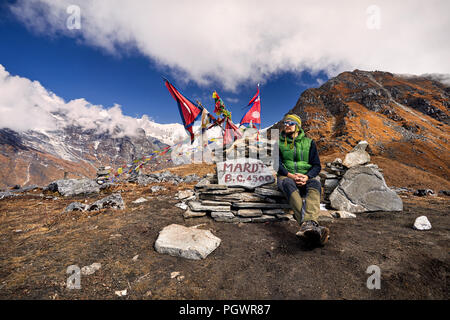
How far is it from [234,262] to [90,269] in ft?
7.63

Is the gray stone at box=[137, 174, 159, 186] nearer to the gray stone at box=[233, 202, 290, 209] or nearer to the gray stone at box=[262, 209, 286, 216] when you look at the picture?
the gray stone at box=[233, 202, 290, 209]

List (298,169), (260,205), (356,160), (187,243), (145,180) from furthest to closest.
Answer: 1. (145,180)
2. (356,160)
3. (260,205)
4. (298,169)
5. (187,243)

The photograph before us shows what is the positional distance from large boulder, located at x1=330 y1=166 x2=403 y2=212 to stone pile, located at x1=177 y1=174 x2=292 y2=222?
90.9 inches

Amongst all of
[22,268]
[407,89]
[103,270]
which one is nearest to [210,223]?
[103,270]

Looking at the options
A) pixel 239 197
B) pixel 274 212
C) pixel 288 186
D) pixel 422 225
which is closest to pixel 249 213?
pixel 239 197

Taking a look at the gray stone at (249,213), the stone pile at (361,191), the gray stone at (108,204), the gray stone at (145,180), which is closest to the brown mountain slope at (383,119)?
the stone pile at (361,191)

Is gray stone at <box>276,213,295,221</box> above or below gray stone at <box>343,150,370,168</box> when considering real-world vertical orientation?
below

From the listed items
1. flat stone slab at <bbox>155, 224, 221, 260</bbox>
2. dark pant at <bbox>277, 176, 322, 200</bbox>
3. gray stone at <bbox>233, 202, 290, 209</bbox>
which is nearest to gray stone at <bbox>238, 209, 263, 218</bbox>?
gray stone at <bbox>233, 202, 290, 209</bbox>

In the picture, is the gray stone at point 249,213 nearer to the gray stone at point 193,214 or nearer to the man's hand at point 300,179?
the gray stone at point 193,214

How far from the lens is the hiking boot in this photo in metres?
3.16

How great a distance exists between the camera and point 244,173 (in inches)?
222

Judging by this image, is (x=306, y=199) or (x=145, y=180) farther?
(x=145, y=180)

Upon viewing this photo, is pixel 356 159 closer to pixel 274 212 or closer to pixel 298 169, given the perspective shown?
pixel 298 169

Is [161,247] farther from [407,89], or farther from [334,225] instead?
[407,89]
